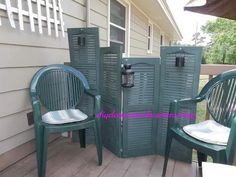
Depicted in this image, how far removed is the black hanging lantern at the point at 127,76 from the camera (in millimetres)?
2049

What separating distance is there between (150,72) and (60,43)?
1.15 metres

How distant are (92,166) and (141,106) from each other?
710 mm

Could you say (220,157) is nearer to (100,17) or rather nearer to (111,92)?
(111,92)

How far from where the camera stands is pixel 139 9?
6.51 metres

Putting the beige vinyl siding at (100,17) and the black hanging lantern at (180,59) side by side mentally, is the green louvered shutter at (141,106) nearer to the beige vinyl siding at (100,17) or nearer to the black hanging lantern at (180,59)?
the black hanging lantern at (180,59)

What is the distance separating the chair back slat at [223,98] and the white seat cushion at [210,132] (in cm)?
8

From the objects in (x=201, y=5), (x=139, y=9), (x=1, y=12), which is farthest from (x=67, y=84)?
(x=139, y=9)

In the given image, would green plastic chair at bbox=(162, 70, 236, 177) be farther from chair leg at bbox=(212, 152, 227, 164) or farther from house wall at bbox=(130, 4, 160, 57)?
house wall at bbox=(130, 4, 160, 57)

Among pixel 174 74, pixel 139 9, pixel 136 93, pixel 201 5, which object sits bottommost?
pixel 136 93

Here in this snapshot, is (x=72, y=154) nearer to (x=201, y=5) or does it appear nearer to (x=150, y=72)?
(x=150, y=72)

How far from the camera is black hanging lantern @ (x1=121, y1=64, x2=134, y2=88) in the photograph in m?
2.05

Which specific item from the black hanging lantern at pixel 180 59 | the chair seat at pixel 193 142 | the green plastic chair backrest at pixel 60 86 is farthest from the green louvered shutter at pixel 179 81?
the green plastic chair backrest at pixel 60 86

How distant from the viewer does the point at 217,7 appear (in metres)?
2.14

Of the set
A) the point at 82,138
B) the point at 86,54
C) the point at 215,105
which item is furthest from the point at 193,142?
the point at 86,54
